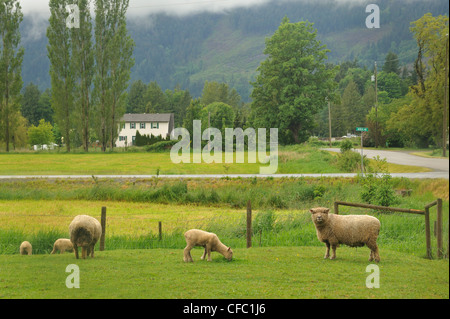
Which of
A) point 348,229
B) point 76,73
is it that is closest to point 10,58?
point 76,73

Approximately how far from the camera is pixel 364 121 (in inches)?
680

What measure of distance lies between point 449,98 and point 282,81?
22.9 meters

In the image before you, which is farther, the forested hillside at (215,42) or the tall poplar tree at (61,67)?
the forested hillside at (215,42)

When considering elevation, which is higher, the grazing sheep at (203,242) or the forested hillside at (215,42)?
the forested hillside at (215,42)

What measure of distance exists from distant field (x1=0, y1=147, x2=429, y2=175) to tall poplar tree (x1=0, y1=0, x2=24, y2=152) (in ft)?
10.1

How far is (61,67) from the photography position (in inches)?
1129

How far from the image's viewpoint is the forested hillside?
33438 millimetres

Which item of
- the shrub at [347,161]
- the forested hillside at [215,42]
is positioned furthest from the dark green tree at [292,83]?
the forested hillside at [215,42]

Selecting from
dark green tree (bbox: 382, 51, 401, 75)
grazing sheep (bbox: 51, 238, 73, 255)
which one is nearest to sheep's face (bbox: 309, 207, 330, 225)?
grazing sheep (bbox: 51, 238, 73, 255)

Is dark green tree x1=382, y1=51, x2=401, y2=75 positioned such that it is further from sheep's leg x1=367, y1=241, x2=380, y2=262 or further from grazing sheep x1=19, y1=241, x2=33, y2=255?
grazing sheep x1=19, y1=241, x2=33, y2=255

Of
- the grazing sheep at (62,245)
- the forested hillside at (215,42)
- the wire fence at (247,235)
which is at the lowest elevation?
the wire fence at (247,235)

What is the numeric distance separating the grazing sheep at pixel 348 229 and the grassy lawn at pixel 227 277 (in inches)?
12.4

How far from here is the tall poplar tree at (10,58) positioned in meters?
26.4

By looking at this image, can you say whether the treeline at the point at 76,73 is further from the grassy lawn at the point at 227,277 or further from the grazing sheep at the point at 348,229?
the grazing sheep at the point at 348,229
